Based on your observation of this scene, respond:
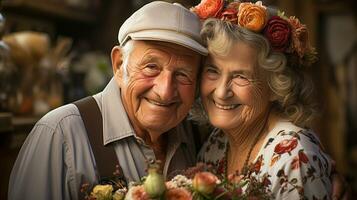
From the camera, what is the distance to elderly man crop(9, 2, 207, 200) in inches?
50.1

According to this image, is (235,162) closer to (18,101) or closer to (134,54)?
(134,54)

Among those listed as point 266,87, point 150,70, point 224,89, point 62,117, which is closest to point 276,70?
point 266,87

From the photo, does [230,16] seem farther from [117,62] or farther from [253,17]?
[117,62]

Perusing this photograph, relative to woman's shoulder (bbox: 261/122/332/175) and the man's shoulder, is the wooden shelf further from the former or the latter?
woman's shoulder (bbox: 261/122/332/175)

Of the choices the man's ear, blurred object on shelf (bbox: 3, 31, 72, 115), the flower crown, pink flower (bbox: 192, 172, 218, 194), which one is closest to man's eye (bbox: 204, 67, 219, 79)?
the flower crown

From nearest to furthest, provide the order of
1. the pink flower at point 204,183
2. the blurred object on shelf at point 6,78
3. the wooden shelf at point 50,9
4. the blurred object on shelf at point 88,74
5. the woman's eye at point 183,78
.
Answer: the pink flower at point 204,183 → the woman's eye at point 183,78 → the blurred object on shelf at point 6,78 → the wooden shelf at point 50,9 → the blurred object on shelf at point 88,74

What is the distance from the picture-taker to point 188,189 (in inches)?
40.4

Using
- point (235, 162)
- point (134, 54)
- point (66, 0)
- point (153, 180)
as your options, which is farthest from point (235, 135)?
point (66, 0)

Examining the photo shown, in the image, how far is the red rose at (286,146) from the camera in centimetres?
137

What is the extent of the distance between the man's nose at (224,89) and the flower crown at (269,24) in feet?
0.55

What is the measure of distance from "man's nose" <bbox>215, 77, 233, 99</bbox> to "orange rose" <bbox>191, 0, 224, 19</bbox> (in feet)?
0.66

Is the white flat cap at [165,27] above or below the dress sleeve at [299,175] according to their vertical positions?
above

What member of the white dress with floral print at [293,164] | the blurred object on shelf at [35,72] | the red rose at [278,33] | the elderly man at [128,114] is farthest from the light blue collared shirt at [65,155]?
the blurred object on shelf at [35,72]

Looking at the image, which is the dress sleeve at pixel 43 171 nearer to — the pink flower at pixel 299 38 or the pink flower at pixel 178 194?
the pink flower at pixel 178 194
